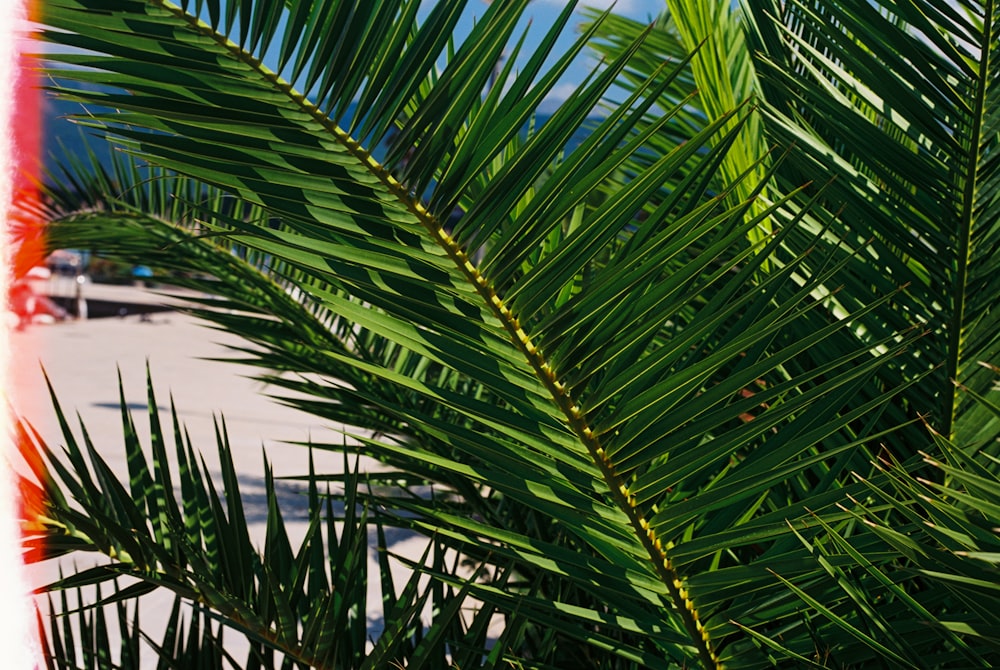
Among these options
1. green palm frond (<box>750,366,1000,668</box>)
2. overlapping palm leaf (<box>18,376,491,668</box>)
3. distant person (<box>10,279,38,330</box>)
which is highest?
distant person (<box>10,279,38,330</box>)

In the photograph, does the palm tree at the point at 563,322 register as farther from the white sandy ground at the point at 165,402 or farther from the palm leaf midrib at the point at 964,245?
the white sandy ground at the point at 165,402

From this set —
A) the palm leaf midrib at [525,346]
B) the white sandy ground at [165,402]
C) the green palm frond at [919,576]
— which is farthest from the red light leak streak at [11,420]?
the white sandy ground at [165,402]

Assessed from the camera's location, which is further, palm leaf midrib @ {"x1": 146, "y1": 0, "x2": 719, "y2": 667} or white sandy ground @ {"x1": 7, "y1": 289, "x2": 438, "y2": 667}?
white sandy ground @ {"x1": 7, "y1": 289, "x2": 438, "y2": 667}

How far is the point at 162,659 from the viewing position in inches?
35.3

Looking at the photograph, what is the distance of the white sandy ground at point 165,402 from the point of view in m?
5.71

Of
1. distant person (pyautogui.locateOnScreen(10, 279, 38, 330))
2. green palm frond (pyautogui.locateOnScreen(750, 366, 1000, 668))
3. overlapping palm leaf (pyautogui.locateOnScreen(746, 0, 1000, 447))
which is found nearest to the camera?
green palm frond (pyautogui.locateOnScreen(750, 366, 1000, 668))

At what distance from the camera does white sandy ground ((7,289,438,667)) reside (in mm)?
5707

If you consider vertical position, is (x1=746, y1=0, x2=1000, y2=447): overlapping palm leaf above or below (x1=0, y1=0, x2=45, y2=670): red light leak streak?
below

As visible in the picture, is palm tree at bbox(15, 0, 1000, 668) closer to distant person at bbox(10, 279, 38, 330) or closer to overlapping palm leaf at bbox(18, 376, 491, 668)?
overlapping palm leaf at bbox(18, 376, 491, 668)

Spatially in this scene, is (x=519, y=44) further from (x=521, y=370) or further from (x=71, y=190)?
(x=71, y=190)

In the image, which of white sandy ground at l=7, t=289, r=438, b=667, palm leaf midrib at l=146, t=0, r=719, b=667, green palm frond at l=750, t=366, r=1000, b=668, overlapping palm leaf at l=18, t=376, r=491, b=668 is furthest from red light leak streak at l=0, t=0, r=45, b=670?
white sandy ground at l=7, t=289, r=438, b=667

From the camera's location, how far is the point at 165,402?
9.95m

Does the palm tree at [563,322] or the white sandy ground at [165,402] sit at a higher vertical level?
the white sandy ground at [165,402]

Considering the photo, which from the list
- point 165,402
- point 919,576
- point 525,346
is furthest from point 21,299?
point 165,402
